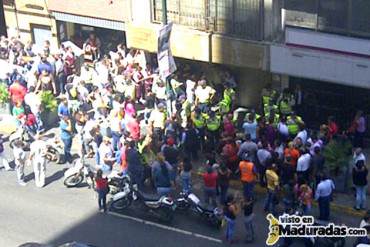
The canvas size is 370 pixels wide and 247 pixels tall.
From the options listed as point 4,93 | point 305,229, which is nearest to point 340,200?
point 305,229

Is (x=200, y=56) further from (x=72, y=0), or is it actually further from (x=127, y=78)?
(x=72, y=0)

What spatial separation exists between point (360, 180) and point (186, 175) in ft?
15.1

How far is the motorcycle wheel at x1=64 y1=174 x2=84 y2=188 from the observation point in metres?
22.5

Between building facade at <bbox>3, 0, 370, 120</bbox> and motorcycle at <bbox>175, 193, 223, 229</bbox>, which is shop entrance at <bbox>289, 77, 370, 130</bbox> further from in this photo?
motorcycle at <bbox>175, 193, 223, 229</bbox>

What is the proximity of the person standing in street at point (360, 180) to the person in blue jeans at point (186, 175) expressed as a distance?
4370mm

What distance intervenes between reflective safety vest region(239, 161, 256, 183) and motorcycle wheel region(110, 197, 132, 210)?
3146mm

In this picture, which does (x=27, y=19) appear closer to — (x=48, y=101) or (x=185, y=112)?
(x=48, y=101)

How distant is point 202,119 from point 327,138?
385cm

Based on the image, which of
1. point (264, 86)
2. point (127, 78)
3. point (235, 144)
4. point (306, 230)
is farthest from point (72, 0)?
point (306, 230)

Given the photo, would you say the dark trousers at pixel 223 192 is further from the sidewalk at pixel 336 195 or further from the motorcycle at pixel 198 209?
the sidewalk at pixel 336 195

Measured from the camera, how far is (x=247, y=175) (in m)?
20.2

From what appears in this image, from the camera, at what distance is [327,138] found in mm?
21781

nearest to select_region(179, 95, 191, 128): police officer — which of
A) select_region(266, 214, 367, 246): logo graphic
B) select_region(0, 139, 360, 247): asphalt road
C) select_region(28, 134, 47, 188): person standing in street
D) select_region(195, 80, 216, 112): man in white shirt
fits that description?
select_region(195, 80, 216, 112): man in white shirt

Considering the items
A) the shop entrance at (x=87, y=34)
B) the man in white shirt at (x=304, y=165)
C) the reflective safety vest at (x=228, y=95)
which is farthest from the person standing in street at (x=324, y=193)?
the shop entrance at (x=87, y=34)
